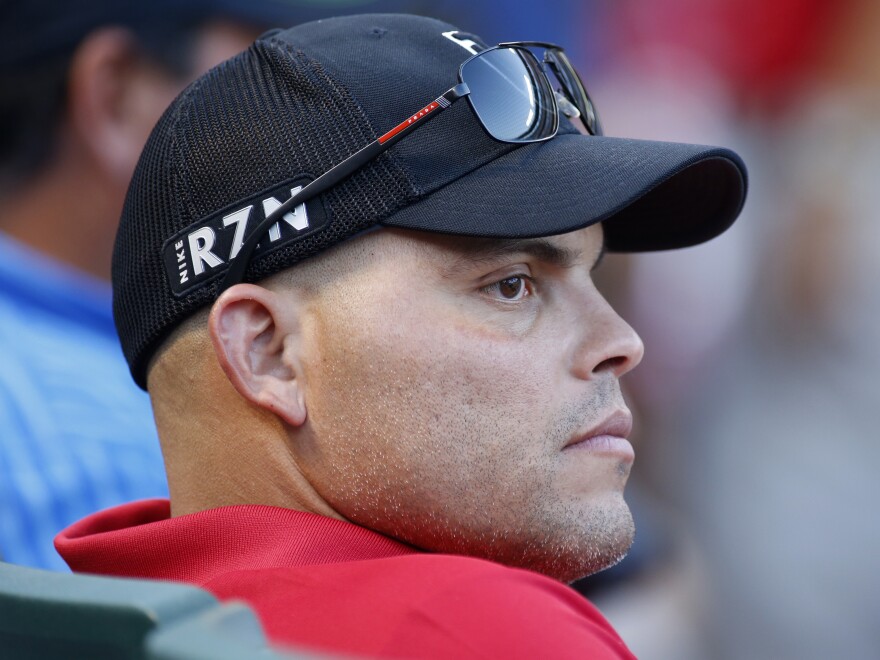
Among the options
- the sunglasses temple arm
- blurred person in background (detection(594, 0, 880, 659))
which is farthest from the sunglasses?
blurred person in background (detection(594, 0, 880, 659))

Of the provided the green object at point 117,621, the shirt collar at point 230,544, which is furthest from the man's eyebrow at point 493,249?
the green object at point 117,621

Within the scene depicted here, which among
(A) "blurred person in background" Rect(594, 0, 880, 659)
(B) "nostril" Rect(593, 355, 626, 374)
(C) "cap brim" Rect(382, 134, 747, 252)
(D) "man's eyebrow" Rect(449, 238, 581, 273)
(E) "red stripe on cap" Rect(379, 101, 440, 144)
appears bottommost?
(A) "blurred person in background" Rect(594, 0, 880, 659)

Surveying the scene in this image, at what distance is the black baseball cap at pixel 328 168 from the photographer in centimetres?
152

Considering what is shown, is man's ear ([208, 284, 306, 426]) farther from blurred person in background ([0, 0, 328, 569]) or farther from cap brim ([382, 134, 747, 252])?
blurred person in background ([0, 0, 328, 569])

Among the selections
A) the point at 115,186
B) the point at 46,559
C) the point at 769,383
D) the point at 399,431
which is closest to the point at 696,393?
the point at 769,383

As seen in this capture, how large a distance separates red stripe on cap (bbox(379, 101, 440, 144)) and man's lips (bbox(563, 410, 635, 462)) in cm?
51

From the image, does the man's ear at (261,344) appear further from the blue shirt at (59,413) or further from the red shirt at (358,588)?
the blue shirt at (59,413)

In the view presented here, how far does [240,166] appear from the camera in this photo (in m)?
1.58

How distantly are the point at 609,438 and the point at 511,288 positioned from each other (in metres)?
0.27

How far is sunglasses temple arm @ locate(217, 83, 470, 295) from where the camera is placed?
151 cm

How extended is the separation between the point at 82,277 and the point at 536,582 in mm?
2323

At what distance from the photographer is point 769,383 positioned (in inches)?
164

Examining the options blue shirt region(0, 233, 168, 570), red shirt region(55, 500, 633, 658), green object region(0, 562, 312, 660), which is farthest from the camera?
blue shirt region(0, 233, 168, 570)

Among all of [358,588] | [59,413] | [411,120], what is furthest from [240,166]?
[59,413]
